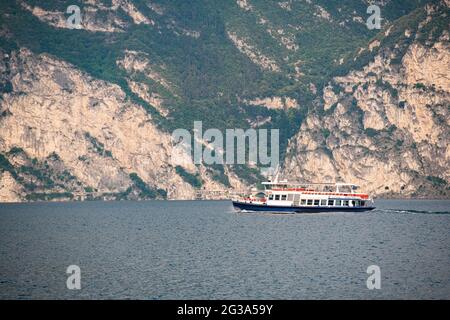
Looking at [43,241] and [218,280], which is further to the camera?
[43,241]

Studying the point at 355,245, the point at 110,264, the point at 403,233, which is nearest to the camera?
the point at 110,264

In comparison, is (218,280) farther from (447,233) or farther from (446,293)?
(447,233)

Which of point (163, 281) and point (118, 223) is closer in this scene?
point (163, 281)

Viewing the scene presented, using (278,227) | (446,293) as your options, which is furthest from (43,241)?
(446,293)
